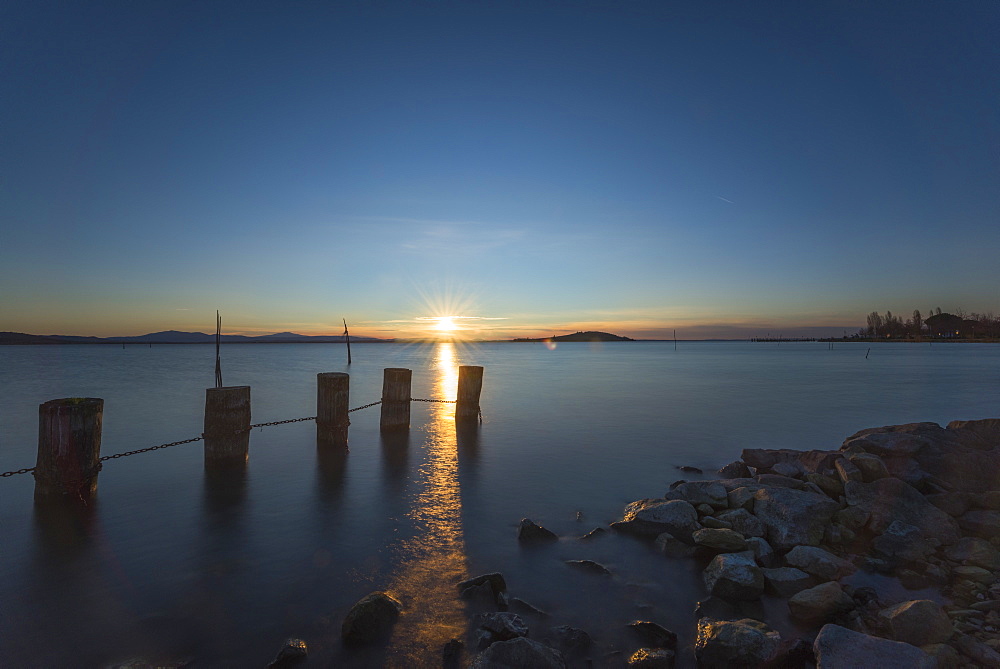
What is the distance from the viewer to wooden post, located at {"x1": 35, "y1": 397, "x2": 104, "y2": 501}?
23.7 feet

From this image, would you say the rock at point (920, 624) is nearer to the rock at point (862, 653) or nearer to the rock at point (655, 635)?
the rock at point (862, 653)

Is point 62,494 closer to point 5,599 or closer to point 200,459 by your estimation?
point 5,599

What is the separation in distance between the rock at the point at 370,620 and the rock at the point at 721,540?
4.47m

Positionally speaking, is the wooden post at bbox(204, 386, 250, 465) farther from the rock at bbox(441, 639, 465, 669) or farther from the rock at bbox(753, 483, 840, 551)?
the rock at bbox(753, 483, 840, 551)

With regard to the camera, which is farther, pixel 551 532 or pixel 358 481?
pixel 358 481

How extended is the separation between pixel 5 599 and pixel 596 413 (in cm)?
1866

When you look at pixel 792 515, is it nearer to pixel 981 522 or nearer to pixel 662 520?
pixel 662 520

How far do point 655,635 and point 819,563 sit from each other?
2825 mm

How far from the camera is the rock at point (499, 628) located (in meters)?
4.75

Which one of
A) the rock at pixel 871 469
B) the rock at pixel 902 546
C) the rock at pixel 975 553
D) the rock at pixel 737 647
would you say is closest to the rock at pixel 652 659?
the rock at pixel 737 647

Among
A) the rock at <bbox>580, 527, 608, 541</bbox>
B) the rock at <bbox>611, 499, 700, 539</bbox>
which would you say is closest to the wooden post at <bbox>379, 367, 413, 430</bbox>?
the rock at <bbox>580, 527, 608, 541</bbox>

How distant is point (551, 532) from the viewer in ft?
25.0

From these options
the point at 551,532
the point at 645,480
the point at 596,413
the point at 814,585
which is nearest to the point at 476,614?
the point at 551,532

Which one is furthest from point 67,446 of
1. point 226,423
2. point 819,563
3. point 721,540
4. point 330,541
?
point 819,563
